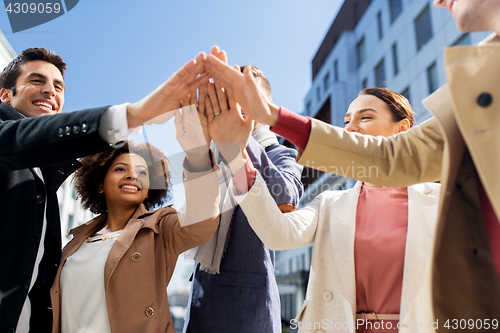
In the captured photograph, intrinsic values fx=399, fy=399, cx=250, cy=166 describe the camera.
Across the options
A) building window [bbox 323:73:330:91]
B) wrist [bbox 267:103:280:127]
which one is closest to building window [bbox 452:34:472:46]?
building window [bbox 323:73:330:91]

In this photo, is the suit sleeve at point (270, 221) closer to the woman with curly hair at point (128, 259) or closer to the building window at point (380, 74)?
the woman with curly hair at point (128, 259)

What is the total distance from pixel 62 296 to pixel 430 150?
1.78 metres

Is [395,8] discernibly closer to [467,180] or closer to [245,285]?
[245,285]

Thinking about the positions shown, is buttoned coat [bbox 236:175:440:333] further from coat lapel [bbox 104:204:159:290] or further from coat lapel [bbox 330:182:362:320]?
coat lapel [bbox 104:204:159:290]

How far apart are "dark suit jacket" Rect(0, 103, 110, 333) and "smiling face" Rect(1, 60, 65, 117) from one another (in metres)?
0.30

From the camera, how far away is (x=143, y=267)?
1.96m

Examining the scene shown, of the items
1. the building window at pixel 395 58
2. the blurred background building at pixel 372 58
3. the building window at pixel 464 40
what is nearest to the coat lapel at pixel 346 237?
the blurred background building at pixel 372 58

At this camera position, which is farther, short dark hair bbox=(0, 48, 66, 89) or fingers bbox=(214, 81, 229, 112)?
short dark hair bbox=(0, 48, 66, 89)

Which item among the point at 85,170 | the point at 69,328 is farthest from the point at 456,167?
the point at 85,170

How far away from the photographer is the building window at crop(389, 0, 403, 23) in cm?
1848

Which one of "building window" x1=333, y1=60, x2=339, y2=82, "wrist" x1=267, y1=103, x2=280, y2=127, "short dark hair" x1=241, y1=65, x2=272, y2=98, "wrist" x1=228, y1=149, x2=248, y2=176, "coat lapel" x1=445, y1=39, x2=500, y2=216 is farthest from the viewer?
"building window" x1=333, y1=60, x2=339, y2=82

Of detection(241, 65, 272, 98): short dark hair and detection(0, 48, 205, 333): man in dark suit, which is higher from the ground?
detection(241, 65, 272, 98): short dark hair

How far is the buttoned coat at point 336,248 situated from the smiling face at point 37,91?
55.7 inches

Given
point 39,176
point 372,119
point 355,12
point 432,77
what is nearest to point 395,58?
point 432,77
